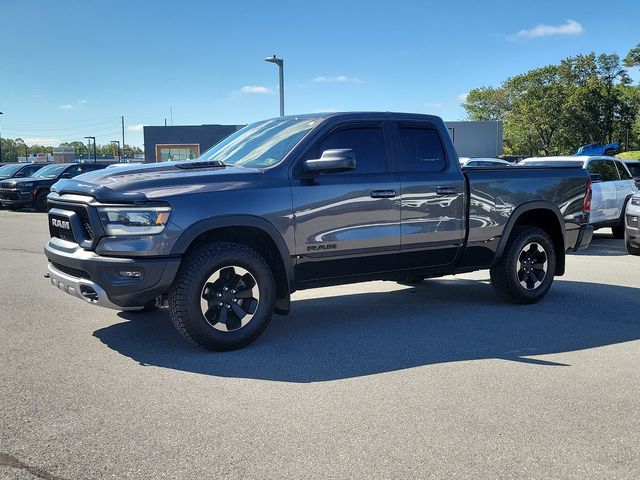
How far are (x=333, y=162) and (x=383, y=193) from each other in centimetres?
80

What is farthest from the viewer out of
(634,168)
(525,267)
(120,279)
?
(634,168)

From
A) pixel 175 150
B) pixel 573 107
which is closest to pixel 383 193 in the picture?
pixel 175 150

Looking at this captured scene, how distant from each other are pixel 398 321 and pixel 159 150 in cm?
4665

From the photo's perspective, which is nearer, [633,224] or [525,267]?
[525,267]

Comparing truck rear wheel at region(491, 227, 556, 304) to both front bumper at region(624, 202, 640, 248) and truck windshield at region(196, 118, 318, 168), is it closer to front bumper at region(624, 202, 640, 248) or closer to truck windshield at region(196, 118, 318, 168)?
truck windshield at region(196, 118, 318, 168)

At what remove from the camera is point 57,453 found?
334 centimetres

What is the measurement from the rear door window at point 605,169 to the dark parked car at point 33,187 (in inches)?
613

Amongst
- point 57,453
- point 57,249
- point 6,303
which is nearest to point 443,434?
point 57,453

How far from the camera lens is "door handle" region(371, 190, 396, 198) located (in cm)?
583

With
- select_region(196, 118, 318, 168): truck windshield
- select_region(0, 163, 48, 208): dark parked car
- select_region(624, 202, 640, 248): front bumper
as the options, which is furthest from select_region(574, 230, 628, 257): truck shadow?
select_region(0, 163, 48, 208): dark parked car

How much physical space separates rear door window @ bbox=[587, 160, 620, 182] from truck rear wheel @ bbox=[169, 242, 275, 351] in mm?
9743

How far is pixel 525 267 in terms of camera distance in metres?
→ 7.11

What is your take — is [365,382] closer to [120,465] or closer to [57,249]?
[120,465]

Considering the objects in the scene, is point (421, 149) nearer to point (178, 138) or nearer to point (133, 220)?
point (133, 220)
